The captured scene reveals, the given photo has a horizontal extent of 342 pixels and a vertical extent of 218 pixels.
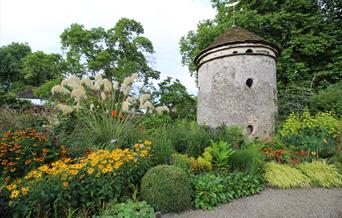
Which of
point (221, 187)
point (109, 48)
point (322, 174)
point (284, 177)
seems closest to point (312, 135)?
point (322, 174)

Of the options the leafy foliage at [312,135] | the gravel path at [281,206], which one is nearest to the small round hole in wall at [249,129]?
the leafy foliage at [312,135]

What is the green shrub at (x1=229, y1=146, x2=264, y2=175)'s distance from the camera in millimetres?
4188

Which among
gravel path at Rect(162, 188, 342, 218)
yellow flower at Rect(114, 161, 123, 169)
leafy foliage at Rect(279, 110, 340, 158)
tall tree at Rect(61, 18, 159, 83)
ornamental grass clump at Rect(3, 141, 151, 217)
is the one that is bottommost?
gravel path at Rect(162, 188, 342, 218)

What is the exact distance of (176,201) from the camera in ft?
10.1

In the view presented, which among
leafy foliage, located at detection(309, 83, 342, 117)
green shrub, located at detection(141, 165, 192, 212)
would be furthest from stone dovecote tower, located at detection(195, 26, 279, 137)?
green shrub, located at detection(141, 165, 192, 212)

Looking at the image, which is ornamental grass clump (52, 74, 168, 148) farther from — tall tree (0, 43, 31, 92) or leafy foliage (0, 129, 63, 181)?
tall tree (0, 43, 31, 92)

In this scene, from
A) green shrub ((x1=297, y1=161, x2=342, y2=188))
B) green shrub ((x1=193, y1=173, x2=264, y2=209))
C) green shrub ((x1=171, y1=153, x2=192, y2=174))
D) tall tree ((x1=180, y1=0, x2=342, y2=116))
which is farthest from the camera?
tall tree ((x1=180, y1=0, x2=342, y2=116))

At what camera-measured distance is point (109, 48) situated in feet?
61.1

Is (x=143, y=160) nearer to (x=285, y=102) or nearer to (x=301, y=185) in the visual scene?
(x=301, y=185)

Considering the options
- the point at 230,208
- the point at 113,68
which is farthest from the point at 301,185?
the point at 113,68

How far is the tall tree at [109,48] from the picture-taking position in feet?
58.1

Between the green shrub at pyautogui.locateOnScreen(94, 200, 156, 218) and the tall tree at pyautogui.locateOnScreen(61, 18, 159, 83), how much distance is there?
15.2 m

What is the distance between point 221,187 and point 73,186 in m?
2.17

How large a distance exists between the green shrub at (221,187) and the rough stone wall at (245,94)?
3.97 meters
